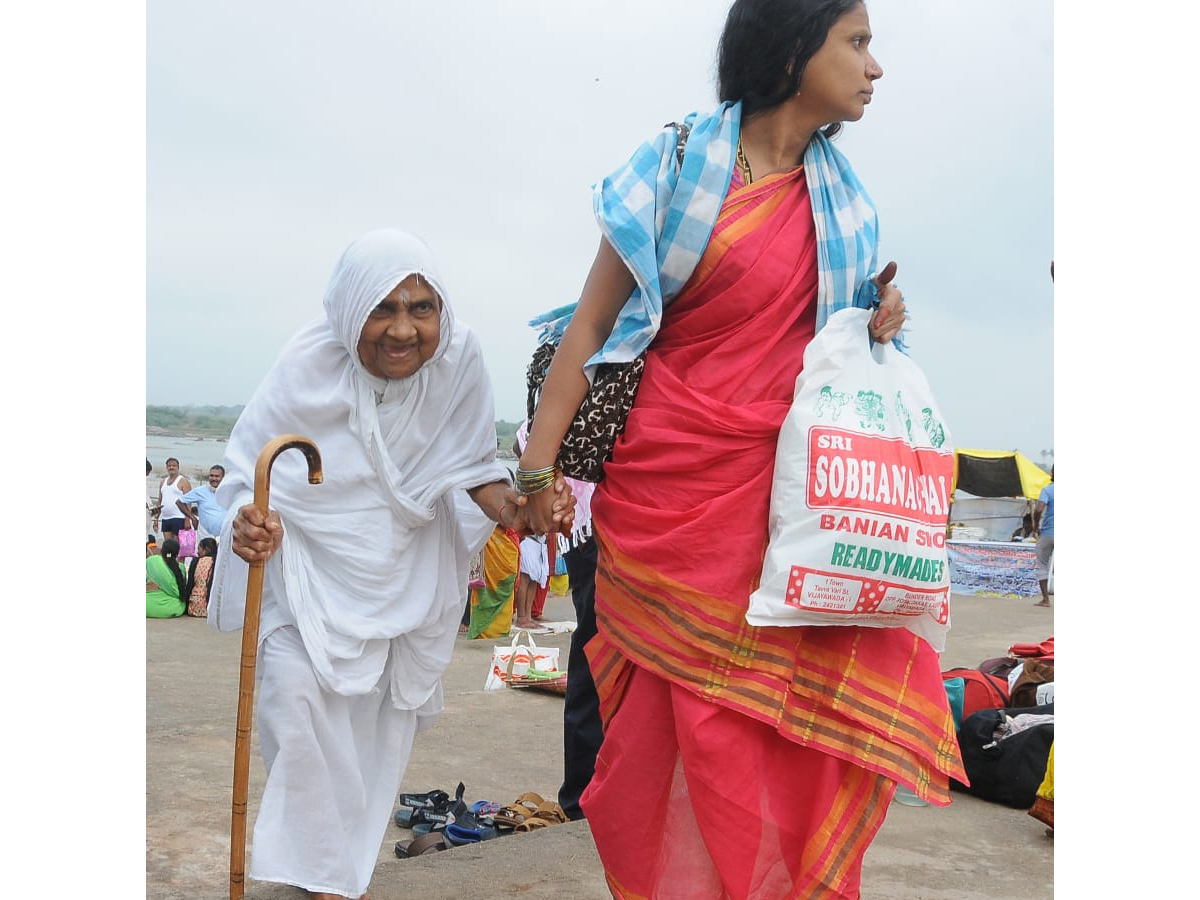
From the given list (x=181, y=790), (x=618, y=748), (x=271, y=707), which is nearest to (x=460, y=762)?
(x=181, y=790)

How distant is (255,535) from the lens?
324 centimetres

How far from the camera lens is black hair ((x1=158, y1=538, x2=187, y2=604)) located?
11.6m

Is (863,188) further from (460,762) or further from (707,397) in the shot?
(460,762)

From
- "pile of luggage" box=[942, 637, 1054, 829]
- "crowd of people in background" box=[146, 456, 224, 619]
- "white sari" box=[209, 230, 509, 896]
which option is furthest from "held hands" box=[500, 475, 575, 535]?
"crowd of people in background" box=[146, 456, 224, 619]

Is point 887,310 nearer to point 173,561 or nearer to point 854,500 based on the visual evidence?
point 854,500

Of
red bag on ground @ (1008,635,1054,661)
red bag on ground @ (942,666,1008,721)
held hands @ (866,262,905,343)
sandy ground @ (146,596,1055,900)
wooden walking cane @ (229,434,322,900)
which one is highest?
held hands @ (866,262,905,343)

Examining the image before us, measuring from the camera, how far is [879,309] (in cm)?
272

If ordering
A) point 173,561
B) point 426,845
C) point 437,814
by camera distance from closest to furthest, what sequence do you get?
point 426,845 → point 437,814 → point 173,561

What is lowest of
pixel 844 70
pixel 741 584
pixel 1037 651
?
pixel 1037 651

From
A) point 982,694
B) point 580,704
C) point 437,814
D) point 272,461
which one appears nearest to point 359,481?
point 272,461

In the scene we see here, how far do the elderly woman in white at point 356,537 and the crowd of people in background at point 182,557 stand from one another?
6.50 m

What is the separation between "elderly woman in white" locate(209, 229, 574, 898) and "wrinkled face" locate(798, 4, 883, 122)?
4.07ft

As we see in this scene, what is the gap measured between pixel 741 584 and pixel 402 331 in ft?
4.24

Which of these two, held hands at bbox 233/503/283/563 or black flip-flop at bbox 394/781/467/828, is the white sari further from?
black flip-flop at bbox 394/781/467/828
